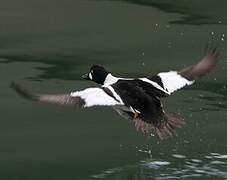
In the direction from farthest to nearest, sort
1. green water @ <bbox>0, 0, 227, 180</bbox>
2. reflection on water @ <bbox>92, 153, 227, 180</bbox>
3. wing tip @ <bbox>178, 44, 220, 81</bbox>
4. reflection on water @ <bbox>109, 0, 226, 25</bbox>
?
reflection on water @ <bbox>109, 0, 226, 25</bbox>, wing tip @ <bbox>178, 44, 220, 81</bbox>, green water @ <bbox>0, 0, 227, 180</bbox>, reflection on water @ <bbox>92, 153, 227, 180</bbox>

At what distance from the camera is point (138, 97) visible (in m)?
8.06

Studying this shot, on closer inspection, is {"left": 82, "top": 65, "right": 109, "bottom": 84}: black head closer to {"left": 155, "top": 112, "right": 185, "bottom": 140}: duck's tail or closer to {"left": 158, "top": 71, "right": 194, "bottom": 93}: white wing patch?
{"left": 158, "top": 71, "right": 194, "bottom": 93}: white wing patch

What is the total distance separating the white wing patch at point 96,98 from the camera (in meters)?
7.69

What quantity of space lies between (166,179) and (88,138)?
134 centimetres

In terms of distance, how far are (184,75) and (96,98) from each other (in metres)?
1.20

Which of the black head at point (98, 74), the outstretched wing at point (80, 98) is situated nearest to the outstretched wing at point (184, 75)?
the black head at point (98, 74)

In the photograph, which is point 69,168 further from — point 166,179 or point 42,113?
point 42,113

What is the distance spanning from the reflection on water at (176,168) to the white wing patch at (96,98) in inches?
26.7

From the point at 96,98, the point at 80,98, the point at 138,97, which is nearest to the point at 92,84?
the point at 138,97

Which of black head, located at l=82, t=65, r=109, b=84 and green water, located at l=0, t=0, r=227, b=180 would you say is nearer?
green water, located at l=0, t=0, r=227, b=180

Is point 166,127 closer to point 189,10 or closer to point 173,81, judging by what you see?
point 173,81

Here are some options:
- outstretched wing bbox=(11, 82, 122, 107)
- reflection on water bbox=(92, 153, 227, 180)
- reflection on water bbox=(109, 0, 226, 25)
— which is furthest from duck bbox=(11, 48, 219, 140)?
reflection on water bbox=(109, 0, 226, 25)

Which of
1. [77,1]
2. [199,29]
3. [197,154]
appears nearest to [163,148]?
[197,154]

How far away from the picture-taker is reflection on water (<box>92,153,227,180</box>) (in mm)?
8234
